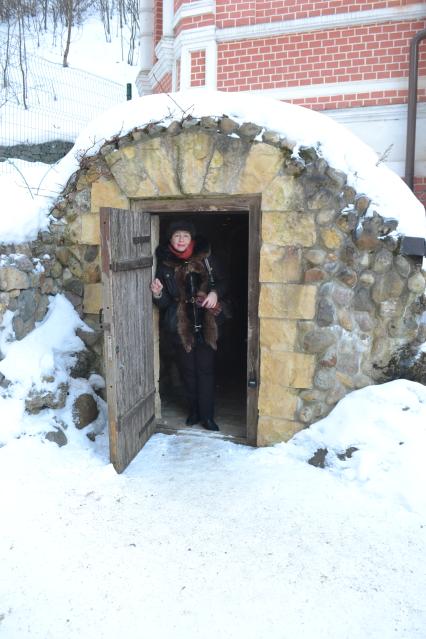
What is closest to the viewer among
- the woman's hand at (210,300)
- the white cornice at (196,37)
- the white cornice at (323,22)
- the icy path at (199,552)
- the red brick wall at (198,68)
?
the icy path at (199,552)

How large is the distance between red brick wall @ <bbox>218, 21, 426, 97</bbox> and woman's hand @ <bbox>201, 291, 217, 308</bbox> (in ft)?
Answer: 12.8

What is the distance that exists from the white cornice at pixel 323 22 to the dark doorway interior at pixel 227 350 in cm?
235

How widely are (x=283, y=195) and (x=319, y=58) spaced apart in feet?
12.5

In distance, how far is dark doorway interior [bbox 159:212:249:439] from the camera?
5.01m

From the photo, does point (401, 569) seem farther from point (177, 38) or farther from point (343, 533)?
point (177, 38)

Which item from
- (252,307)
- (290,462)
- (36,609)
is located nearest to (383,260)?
(252,307)

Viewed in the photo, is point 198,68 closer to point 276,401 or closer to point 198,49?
point 198,49

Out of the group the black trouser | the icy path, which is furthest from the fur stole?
the icy path

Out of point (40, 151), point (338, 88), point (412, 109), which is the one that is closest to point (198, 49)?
point (338, 88)

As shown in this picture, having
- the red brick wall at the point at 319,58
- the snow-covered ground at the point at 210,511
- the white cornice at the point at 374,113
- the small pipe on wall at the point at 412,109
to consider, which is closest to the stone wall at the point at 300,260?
the snow-covered ground at the point at 210,511

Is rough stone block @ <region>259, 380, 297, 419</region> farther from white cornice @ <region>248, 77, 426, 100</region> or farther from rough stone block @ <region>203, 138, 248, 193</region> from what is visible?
white cornice @ <region>248, 77, 426, 100</region>

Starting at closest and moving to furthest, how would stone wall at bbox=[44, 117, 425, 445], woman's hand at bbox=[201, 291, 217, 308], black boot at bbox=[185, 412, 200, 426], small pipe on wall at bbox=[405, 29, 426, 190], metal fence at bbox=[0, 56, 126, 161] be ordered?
stone wall at bbox=[44, 117, 425, 445]
woman's hand at bbox=[201, 291, 217, 308]
black boot at bbox=[185, 412, 200, 426]
small pipe on wall at bbox=[405, 29, 426, 190]
metal fence at bbox=[0, 56, 126, 161]

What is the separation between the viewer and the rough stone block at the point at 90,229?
4336 mm

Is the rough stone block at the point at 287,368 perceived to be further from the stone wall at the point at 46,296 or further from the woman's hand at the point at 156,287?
the stone wall at the point at 46,296
